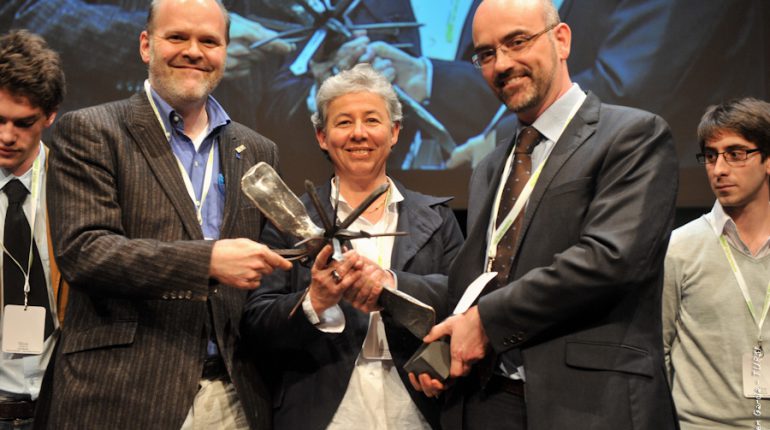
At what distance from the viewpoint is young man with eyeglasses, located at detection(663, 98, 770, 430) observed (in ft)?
9.34

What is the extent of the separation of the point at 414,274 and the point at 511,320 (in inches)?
21.8

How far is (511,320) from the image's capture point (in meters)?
1.98

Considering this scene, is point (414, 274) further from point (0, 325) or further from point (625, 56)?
point (625, 56)

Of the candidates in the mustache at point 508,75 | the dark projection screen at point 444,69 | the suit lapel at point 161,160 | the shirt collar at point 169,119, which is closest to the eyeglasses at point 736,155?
the mustache at point 508,75

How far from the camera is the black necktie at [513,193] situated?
→ 2.15 meters

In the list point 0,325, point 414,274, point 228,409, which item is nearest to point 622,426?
point 414,274

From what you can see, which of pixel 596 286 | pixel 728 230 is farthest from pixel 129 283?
pixel 728 230

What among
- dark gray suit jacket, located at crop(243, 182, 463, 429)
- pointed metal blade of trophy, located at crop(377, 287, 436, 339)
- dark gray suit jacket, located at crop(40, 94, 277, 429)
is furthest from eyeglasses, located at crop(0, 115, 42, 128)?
pointed metal blade of trophy, located at crop(377, 287, 436, 339)

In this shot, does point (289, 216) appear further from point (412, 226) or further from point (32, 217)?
point (32, 217)

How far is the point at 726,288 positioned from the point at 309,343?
1.60 metres

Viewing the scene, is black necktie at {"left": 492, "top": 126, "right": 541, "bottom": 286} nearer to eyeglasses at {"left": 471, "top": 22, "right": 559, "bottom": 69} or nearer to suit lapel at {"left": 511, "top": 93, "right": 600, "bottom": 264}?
→ suit lapel at {"left": 511, "top": 93, "right": 600, "bottom": 264}

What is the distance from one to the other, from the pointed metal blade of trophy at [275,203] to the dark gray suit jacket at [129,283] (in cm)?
20

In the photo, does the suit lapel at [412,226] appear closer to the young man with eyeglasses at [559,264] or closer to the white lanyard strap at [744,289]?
the young man with eyeglasses at [559,264]

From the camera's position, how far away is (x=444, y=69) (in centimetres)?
455
